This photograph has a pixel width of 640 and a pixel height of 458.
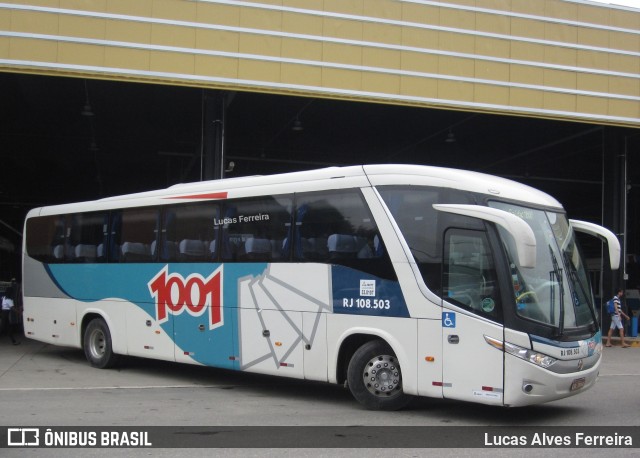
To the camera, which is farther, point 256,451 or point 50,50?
point 50,50

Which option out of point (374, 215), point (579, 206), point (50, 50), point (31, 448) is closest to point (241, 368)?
point (374, 215)

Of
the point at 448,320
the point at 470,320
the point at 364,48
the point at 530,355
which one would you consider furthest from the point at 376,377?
the point at 364,48

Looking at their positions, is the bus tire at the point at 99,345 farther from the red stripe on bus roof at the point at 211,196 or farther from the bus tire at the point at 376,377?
the bus tire at the point at 376,377

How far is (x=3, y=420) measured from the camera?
9.09m

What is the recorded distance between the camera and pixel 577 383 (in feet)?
29.1

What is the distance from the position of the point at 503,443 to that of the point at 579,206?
38.1 meters

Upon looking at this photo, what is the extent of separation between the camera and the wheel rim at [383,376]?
31.7 ft

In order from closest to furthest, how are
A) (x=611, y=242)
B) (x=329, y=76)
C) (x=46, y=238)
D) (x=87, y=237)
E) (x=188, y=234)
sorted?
1. (x=611, y=242)
2. (x=188, y=234)
3. (x=87, y=237)
4. (x=46, y=238)
5. (x=329, y=76)

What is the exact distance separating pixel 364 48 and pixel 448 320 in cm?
1086

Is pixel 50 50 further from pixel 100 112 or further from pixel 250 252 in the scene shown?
Result: pixel 250 252

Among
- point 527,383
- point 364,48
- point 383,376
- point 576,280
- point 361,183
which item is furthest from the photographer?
point 364,48

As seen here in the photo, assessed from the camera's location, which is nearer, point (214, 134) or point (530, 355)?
point (530, 355)

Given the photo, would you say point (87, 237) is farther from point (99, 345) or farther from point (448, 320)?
point (448, 320)

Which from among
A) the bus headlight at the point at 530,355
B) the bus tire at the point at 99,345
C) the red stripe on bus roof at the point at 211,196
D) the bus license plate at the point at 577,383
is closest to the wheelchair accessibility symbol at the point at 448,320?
the bus headlight at the point at 530,355
